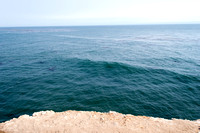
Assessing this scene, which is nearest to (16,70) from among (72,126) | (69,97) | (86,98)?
(69,97)

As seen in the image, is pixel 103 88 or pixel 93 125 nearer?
pixel 93 125

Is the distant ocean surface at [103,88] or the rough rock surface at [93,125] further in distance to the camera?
the distant ocean surface at [103,88]

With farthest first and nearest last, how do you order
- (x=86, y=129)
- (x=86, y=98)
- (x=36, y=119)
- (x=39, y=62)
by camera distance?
(x=39, y=62) → (x=86, y=98) → (x=36, y=119) → (x=86, y=129)

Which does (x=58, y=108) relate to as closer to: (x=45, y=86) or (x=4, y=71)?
(x=45, y=86)

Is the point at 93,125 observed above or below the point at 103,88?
above

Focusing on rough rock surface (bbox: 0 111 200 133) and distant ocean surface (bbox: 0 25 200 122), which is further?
distant ocean surface (bbox: 0 25 200 122)

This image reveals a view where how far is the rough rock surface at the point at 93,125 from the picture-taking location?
1090 cm

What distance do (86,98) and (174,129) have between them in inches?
550

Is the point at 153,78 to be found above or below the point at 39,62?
below

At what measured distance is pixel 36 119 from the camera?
40.7ft

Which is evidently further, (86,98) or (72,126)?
(86,98)

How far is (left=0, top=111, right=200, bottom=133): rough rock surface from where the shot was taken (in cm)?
1090

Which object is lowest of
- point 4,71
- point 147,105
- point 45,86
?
point 147,105

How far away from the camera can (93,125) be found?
11461 millimetres
